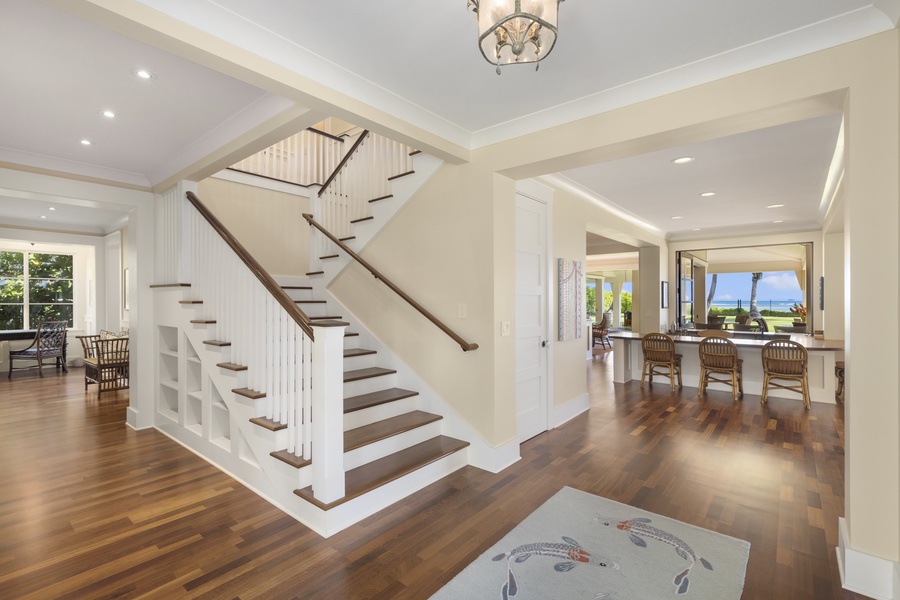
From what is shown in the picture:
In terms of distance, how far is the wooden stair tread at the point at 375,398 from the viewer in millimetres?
3381

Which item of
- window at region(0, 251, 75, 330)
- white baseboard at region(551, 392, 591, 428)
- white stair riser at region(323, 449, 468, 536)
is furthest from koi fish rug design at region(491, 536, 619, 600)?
window at region(0, 251, 75, 330)

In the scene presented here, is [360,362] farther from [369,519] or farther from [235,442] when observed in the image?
[369,519]

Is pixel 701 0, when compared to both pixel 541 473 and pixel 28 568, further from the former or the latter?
pixel 28 568

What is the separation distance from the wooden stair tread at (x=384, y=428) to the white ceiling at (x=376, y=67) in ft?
7.62

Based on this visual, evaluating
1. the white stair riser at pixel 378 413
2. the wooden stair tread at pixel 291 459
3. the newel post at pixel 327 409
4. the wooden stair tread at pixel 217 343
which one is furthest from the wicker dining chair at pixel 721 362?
the wooden stair tread at pixel 217 343

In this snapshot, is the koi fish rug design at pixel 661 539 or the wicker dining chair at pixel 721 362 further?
the wicker dining chair at pixel 721 362

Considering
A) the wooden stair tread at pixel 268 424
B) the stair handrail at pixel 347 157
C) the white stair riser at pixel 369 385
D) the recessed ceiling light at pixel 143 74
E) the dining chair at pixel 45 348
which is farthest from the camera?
the dining chair at pixel 45 348

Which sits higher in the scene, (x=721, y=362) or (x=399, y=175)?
(x=399, y=175)

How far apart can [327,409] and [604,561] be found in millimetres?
1762

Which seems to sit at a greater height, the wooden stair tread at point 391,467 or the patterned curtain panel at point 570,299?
the patterned curtain panel at point 570,299

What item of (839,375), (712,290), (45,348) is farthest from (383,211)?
(712,290)

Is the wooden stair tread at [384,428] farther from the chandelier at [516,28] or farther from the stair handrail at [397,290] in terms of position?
the chandelier at [516,28]

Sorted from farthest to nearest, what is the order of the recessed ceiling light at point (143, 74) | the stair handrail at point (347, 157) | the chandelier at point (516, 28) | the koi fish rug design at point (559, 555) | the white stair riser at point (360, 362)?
the stair handrail at point (347, 157) < the white stair riser at point (360, 362) < the recessed ceiling light at point (143, 74) < the koi fish rug design at point (559, 555) < the chandelier at point (516, 28)

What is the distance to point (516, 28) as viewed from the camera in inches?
64.6
